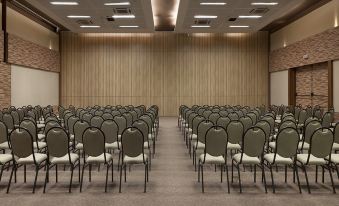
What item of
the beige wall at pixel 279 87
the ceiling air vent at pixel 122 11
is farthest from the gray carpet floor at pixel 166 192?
the beige wall at pixel 279 87

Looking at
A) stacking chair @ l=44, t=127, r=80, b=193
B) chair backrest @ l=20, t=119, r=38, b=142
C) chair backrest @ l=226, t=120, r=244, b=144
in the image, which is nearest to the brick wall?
chair backrest @ l=226, t=120, r=244, b=144

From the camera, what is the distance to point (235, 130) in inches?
272

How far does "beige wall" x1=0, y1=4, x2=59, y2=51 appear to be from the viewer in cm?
1598

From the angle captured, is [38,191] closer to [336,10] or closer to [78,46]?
[336,10]

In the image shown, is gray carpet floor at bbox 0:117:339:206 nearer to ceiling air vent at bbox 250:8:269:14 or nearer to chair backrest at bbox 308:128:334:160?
chair backrest at bbox 308:128:334:160

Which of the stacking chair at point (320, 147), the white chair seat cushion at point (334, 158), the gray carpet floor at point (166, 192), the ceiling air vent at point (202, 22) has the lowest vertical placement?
the gray carpet floor at point (166, 192)

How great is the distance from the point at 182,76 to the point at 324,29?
988 centimetres

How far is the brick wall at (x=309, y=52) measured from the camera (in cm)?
1466

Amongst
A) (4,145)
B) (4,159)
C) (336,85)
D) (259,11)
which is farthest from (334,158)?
(259,11)

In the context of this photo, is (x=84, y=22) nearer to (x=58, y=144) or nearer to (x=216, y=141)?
(x=58, y=144)

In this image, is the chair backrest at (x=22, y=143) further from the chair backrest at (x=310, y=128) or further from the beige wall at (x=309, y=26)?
the beige wall at (x=309, y=26)

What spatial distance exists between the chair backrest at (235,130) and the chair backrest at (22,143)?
12.0 feet

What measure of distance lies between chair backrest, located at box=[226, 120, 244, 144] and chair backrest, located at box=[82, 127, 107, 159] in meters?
2.57

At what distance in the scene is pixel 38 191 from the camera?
5.45 metres
